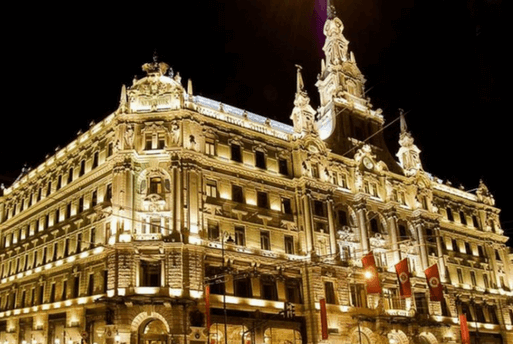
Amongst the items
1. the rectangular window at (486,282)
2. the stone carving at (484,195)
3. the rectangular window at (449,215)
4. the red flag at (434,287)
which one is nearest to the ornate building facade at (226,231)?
the rectangular window at (486,282)

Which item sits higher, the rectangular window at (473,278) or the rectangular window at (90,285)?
the rectangular window at (473,278)

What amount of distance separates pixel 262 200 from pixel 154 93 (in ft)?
45.8

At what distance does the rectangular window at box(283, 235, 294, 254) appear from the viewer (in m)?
54.5

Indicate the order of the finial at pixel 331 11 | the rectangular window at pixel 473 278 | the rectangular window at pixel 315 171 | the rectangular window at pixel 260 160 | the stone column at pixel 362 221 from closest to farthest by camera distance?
the rectangular window at pixel 260 160 < the rectangular window at pixel 315 171 < the stone column at pixel 362 221 < the rectangular window at pixel 473 278 < the finial at pixel 331 11

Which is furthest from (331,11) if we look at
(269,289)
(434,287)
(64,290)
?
(64,290)

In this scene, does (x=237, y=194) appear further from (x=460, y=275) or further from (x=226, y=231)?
(x=460, y=275)

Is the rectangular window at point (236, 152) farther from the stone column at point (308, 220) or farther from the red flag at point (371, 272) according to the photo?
the red flag at point (371, 272)

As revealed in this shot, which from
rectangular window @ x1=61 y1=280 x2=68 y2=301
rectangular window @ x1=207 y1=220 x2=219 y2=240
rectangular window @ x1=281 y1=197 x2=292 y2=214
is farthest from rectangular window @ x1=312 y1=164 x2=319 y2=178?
rectangular window @ x1=61 y1=280 x2=68 y2=301

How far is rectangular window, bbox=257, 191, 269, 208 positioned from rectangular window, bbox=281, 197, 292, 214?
1.89m

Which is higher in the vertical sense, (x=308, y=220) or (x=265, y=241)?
(x=308, y=220)

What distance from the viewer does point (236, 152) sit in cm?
5512

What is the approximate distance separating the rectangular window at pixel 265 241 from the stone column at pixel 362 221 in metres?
11.7

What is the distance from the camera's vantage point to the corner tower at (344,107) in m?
65.5

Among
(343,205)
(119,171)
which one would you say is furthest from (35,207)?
(343,205)
